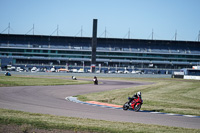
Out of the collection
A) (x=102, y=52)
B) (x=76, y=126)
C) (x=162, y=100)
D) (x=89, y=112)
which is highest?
(x=102, y=52)

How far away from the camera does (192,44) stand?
130 metres

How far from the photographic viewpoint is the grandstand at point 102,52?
399ft

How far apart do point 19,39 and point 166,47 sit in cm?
6578

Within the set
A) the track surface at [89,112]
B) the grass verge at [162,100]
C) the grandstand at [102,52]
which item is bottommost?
the grass verge at [162,100]

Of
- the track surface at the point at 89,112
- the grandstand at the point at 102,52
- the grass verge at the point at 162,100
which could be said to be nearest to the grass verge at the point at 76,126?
the track surface at the point at 89,112

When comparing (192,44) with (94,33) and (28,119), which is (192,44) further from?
(28,119)

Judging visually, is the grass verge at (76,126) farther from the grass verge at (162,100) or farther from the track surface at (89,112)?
the grass verge at (162,100)

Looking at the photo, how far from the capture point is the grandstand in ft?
399

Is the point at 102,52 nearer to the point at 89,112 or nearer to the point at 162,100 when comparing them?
the point at 162,100

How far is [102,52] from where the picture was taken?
408ft

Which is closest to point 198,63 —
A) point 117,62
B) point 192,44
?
point 192,44

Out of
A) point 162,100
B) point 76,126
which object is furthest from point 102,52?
point 76,126

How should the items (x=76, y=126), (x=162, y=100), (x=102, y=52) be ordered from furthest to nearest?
(x=102, y=52) < (x=162, y=100) < (x=76, y=126)

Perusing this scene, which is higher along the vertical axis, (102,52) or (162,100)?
(102,52)
